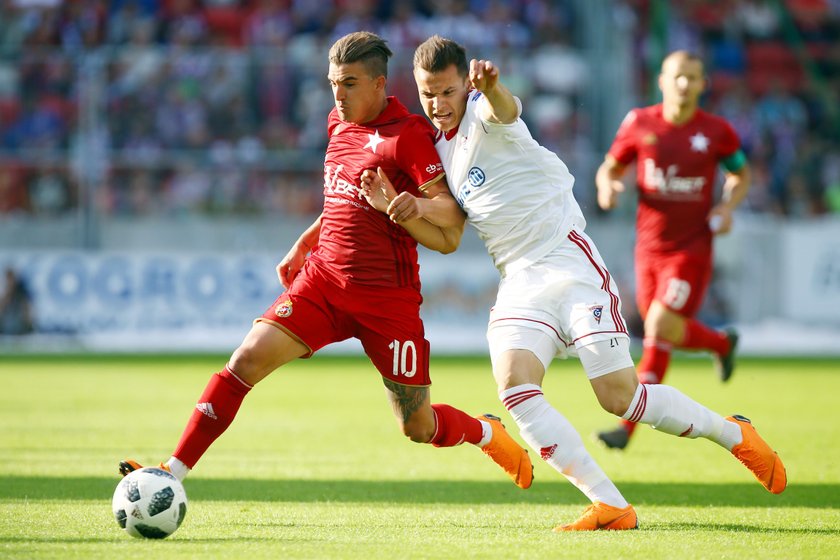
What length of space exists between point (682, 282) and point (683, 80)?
1.57m

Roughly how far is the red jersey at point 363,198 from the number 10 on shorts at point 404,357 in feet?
1.06

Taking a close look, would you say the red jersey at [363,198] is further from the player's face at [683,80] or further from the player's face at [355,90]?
the player's face at [683,80]

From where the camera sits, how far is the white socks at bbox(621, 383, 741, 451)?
6.01 metres

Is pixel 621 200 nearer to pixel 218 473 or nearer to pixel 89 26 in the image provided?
pixel 89 26

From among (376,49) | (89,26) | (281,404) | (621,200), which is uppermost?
(89,26)

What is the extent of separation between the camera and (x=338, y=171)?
6.32 m

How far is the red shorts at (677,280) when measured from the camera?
30.7ft

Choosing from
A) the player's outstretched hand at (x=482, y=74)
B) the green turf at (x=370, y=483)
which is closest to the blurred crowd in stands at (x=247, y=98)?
the green turf at (x=370, y=483)

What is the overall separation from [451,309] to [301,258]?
41.8 feet

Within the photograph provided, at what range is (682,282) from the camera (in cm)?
935

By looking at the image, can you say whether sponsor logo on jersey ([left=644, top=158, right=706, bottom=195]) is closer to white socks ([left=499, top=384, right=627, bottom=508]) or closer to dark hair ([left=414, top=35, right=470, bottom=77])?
dark hair ([left=414, top=35, right=470, bottom=77])

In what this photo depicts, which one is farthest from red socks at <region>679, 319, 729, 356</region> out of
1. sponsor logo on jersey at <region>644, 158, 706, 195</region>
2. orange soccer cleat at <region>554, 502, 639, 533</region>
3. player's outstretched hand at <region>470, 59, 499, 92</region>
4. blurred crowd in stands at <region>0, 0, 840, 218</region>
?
blurred crowd in stands at <region>0, 0, 840, 218</region>

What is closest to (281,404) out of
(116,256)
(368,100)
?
(368,100)

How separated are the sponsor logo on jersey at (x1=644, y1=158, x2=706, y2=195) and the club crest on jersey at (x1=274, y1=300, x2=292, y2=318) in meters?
4.26
